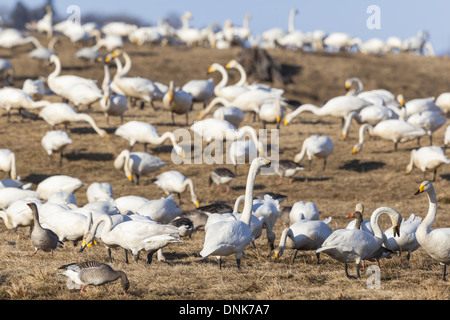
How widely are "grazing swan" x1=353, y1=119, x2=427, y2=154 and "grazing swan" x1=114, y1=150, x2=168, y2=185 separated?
21.9 feet

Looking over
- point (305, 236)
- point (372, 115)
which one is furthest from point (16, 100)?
point (305, 236)

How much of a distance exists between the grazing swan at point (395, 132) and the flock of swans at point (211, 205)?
3cm

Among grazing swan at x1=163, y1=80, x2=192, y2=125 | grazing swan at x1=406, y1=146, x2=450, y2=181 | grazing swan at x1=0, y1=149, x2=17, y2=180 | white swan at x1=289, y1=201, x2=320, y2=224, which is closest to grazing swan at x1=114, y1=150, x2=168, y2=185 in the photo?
grazing swan at x1=0, y1=149, x2=17, y2=180

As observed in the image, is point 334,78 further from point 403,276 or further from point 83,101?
point 403,276

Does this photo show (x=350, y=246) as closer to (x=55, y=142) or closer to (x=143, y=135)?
(x=143, y=135)

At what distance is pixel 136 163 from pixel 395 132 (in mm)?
8870

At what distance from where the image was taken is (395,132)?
22922 mm

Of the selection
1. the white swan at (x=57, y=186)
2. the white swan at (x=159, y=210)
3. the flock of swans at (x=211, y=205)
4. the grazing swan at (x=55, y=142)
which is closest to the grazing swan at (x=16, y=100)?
the flock of swans at (x=211, y=205)

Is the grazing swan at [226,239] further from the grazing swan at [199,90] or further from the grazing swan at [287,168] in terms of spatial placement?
the grazing swan at [199,90]

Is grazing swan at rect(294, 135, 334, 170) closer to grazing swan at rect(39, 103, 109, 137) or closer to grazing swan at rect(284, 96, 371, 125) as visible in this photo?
grazing swan at rect(284, 96, 371, 125)

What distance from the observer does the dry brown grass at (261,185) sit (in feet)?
29.9

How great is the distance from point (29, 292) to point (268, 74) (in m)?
36.7

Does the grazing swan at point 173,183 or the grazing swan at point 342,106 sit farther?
the grazing swan at point 342,106
